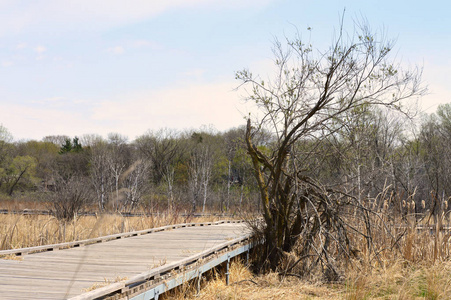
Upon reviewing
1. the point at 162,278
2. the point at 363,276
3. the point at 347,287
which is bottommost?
the point at 347,287

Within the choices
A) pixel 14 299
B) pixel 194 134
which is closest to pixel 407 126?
pixel 14 299

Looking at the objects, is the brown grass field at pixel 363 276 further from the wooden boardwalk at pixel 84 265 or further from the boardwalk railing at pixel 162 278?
the wooden boardwalk at pixel 84 265

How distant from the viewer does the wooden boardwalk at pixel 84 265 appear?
4230 millimetres

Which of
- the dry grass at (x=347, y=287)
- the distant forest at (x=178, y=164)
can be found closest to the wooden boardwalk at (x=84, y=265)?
the dry grass at (x=347, y=287)

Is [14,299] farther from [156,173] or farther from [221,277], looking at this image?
[156,173]

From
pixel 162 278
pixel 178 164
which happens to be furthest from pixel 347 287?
pixel 178 164

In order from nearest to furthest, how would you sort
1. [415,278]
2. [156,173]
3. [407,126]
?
[415,278] < [407,126] < [156,173]

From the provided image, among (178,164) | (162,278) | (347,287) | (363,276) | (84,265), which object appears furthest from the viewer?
(178,164)

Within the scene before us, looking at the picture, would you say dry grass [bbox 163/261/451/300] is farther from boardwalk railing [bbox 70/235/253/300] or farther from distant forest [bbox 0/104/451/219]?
distant forest [bbox 0/104/451/219]

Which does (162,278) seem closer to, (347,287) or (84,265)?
(84,265)

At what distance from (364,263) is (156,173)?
35.5 m

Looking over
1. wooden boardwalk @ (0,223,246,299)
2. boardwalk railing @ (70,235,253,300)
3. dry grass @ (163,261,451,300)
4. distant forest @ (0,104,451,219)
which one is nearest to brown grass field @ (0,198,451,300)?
dry grass @ (163,261,451,300)

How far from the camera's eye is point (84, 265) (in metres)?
5.43

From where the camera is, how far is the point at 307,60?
27.5ft
